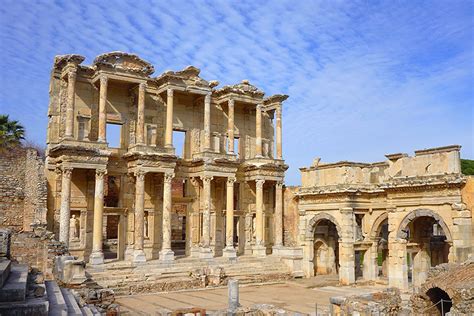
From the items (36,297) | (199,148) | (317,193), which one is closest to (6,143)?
(199,148)

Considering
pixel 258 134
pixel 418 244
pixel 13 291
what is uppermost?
pixel 258 134

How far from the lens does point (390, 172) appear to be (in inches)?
845

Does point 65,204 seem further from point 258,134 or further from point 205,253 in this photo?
point 258,134

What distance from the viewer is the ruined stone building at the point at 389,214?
18812mm

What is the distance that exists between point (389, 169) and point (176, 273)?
35.6 ft

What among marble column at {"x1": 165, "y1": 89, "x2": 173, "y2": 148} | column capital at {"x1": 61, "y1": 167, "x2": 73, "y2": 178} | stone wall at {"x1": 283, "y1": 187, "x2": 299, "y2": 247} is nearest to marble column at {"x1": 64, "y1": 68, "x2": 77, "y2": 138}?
column capital at {"x1": 61, "y1": 167, "x2": 73, "y2": 178}

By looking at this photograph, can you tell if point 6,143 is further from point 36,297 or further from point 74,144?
point 36,297

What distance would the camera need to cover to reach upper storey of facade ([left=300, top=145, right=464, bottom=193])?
1909 cm

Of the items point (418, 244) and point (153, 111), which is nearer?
point (418, 244)

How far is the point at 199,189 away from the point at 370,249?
9834 millimetres

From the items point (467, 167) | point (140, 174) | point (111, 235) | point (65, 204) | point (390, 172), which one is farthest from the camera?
point (467, 167)

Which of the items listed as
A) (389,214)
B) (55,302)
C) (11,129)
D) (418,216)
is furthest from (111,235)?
(55,302)

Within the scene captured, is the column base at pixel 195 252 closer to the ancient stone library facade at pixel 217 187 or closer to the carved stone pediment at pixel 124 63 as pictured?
the ancient stone library facade at pixel 217 187

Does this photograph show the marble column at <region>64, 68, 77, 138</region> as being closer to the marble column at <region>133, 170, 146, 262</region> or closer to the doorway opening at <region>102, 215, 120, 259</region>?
the marble column at <region>133, 170, 146, 262</region>
